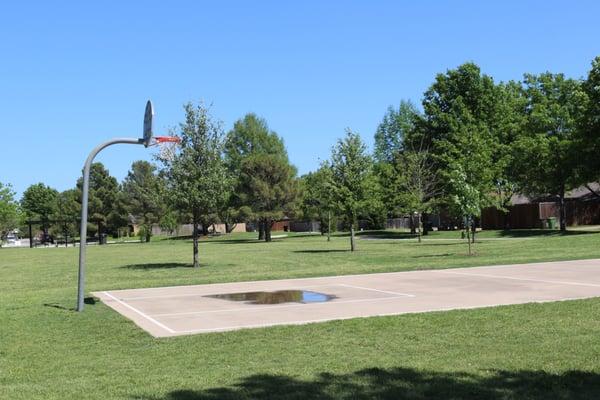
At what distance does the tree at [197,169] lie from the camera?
24.8 meters

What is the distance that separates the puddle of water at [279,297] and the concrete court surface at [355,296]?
0.32 m

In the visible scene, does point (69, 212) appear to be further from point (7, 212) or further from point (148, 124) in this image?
point (148, 124)

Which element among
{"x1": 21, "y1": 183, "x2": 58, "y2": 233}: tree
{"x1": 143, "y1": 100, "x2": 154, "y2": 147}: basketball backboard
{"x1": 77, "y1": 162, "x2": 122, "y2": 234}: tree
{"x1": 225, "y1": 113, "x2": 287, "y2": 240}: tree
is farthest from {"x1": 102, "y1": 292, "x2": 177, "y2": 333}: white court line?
{"x1": 21, "y1": 183, "x2": 58, "y2": 233}: tree

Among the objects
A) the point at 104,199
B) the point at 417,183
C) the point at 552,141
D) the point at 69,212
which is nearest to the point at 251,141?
the point at 104,199

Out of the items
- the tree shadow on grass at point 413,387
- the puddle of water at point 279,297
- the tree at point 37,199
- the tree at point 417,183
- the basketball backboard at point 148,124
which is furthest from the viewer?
the tree at point 37,199

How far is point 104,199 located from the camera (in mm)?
90875

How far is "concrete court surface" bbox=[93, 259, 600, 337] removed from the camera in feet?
35.4

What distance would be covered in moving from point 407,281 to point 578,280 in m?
4.01

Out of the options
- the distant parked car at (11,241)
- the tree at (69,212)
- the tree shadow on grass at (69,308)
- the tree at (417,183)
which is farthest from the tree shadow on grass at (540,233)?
the distant parked car at (11,241)

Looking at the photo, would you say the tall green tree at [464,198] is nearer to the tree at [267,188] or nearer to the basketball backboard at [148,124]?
the basketball backboard at [148,124]

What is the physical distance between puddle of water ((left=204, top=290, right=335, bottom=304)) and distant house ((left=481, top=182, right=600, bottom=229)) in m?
47.1

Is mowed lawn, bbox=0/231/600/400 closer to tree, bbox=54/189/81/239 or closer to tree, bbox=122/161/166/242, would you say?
tree, bbox=122/161/166/242

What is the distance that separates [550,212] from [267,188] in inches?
1052

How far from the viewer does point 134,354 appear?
8.09 metres
